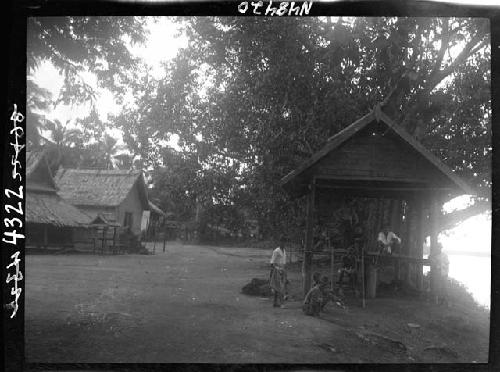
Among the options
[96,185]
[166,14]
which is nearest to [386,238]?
[166,14]

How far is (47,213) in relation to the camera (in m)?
15.1

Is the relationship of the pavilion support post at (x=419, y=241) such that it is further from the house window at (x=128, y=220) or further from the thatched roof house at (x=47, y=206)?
the house window at (x=128, y=220)

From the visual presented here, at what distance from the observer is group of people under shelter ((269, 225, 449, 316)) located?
29.9 feet

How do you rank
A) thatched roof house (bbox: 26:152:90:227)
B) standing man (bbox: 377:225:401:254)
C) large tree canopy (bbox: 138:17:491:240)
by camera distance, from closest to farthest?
large tree canopy (bbox: 138:17:491:240) → standing man (bbox: 377:225:401:254) → thatched roof house (bbox: 26:152:90:227)

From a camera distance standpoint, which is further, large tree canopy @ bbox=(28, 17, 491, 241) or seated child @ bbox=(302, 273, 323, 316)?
large tree canopy @ bbox=(28, 17, 491, 241)

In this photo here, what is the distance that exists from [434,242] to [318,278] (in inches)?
131

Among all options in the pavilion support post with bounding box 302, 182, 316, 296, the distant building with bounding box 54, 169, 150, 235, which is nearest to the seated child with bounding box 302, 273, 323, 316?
the pavilion support post with bounding box 302, 182, 316, 296

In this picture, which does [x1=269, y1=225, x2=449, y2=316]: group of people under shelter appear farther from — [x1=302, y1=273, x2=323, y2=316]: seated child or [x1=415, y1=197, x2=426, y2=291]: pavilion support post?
[x1=415, y1=197, x2=426, y2=291]: pavilion support post

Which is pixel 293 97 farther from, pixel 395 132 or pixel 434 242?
pixel 434 242

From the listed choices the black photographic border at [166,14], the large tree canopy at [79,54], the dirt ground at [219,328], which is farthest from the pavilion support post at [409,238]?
the large tree canopy at [79,54]

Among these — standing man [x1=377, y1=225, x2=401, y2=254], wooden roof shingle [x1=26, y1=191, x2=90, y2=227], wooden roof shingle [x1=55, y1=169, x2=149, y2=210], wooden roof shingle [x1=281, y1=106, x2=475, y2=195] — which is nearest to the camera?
wooden roof shingle [x1=281, y1=106, x2=475, y2=195]

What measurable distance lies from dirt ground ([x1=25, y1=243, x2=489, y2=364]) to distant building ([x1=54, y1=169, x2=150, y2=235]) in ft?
12.0

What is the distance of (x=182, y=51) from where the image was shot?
39.1 ft

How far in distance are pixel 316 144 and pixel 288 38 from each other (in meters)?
3.04
